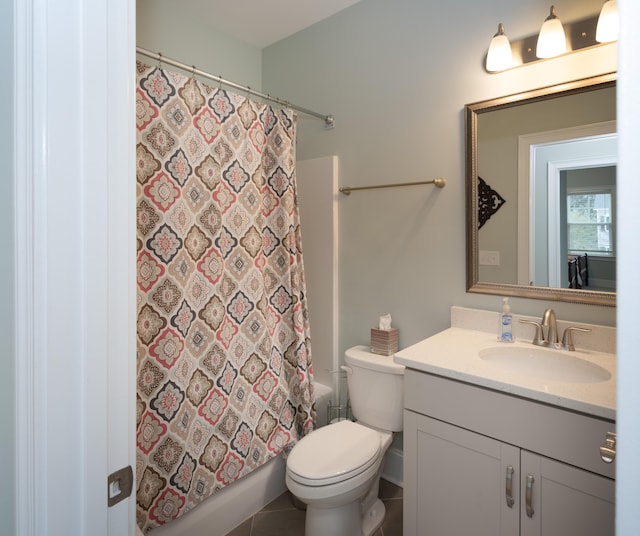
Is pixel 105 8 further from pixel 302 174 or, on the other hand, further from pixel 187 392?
pixel 302 174

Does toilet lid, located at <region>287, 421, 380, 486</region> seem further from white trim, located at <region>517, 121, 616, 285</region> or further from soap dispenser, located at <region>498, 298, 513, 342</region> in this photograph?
white trim, located at <region>517, 121, 616, 285</region>

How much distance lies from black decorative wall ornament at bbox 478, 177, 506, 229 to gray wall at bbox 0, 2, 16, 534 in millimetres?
1753

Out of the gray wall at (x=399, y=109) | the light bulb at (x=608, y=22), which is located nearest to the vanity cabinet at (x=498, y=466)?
the gray wall at (x=399, y=109)

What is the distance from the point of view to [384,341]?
211 centimetres

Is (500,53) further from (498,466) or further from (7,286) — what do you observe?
(7,286)

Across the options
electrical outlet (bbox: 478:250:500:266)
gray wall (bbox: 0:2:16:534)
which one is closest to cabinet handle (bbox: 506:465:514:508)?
electrical outlet (bbox: 478:250:500:266)

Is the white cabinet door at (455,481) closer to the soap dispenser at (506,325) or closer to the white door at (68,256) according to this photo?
the soap dispenser at (506,325)

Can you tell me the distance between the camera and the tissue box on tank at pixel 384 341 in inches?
82.8

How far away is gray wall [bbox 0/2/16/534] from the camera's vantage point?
1.91ft

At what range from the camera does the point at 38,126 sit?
1.80 ft

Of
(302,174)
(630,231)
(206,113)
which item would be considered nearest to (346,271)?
(302,174)

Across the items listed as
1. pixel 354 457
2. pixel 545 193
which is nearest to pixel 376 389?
pixel 354 457

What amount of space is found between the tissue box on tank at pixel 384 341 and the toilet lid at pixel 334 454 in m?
0.40

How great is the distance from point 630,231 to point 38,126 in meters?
0.74
